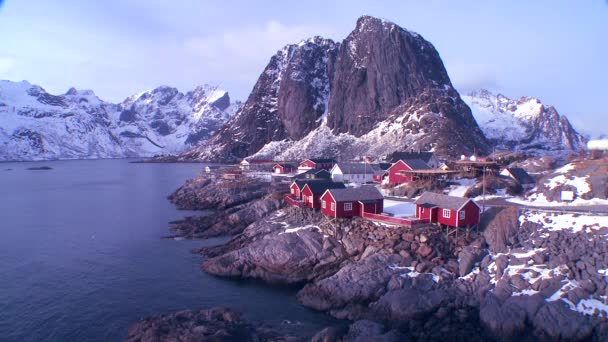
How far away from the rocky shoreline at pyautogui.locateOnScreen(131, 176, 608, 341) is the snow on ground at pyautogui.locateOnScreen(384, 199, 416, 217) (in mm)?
3697

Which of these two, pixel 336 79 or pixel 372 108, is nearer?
pixel 372 108

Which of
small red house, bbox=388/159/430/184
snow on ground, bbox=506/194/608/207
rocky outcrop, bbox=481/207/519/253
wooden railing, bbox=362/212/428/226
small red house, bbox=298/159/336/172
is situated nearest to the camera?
rocky outcrop, bbox=481/207/519/253

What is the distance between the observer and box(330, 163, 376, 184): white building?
5478 centimetres

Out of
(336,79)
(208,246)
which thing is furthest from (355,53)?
(208,246)

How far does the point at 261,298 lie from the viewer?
24672 mm

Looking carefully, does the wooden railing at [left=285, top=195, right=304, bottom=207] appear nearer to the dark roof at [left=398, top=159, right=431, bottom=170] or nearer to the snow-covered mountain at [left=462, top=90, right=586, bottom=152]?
the dark roof at [left=398, top=159, right=431, bottom=170]

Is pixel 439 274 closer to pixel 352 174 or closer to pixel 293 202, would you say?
pixel 293 202

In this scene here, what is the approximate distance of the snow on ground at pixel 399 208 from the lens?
33.0 meters

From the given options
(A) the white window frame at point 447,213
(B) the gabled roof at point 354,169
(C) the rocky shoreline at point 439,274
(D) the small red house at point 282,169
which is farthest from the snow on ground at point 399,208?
(D) the small red house at point 282,169

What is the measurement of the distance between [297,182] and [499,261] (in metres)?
22.1

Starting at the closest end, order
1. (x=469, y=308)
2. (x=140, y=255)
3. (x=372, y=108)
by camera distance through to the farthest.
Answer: (x=469, y=308) < (x=140, y=255) < (x=372, y=108)

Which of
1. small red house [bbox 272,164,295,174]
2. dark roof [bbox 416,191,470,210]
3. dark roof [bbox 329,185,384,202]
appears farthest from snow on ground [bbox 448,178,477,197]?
small red house [bbox 272,164,295,174]

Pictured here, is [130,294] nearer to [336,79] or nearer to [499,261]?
[499,261]

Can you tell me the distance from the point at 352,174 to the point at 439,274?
31.4 meters
